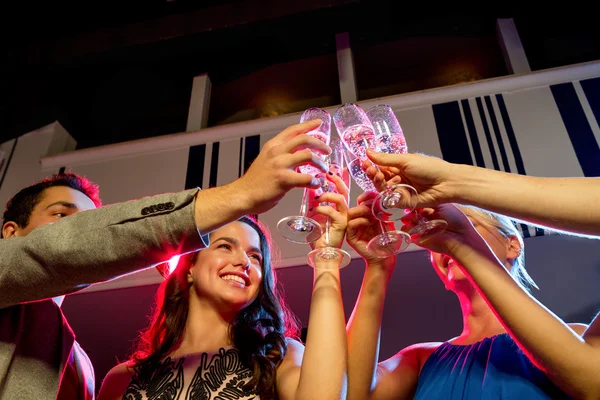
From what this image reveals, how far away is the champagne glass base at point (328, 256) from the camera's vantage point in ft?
4.30

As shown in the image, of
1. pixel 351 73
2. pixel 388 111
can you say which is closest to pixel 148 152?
pixel 351 73

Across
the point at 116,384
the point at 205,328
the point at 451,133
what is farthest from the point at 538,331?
the point at 451,133

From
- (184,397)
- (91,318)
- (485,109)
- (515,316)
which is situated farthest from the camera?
(91,318)

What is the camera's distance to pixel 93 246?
2.78 ft

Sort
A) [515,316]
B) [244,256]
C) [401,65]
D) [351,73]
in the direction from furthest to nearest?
1. [401,65]
2. [351,73]
3. [244,256]
4. [515,316]

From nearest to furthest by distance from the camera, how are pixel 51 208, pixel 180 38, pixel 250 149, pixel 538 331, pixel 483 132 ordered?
pixel 538 331
pixel 51 208
pixel 483 132
pixel 250 149
pixel 180 38

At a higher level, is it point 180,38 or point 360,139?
point 180,38

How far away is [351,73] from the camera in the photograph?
3689mm

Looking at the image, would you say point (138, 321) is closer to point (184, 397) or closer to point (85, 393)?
point (85, 393)

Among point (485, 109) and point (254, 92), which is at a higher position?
point (254, 92)

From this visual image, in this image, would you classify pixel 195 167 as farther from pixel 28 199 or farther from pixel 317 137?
pixel 317 137

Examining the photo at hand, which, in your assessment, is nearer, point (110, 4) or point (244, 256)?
point (244, 256)

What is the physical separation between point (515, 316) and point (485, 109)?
2323 millimetres

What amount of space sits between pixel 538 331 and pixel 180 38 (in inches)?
139
